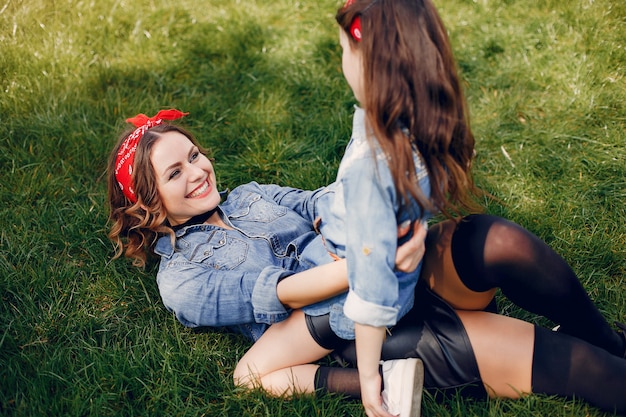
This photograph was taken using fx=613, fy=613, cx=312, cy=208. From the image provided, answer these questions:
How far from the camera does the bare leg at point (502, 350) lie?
6.29 ft

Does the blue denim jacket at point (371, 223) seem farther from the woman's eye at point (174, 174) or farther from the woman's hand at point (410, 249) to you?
the woman's eye at point (174, 174)

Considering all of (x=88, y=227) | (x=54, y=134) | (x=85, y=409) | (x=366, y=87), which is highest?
(x=366, y=87)

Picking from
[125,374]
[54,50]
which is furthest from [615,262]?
[54,50]

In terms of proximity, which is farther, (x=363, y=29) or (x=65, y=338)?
(x=65, y=338)

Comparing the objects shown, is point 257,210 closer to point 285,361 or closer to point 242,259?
point 242,259

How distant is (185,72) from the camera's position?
3.73 m

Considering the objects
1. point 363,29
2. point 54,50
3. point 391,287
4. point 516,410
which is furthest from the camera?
point 54,50

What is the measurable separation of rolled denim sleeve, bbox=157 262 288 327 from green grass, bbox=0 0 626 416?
165mm

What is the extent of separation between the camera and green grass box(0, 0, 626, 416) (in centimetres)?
222

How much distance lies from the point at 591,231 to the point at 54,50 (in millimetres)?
3114

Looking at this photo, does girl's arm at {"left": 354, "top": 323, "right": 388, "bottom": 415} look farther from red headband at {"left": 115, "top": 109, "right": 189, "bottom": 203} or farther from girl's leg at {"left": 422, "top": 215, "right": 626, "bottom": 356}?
red headband at {"left": 115, "top": 109, "right": 189, "bottom": 203}

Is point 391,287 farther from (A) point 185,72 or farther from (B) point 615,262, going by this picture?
(A) point 185,72

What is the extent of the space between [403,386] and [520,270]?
0.49 m

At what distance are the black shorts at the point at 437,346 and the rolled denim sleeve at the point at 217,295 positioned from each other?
1.39 ft
